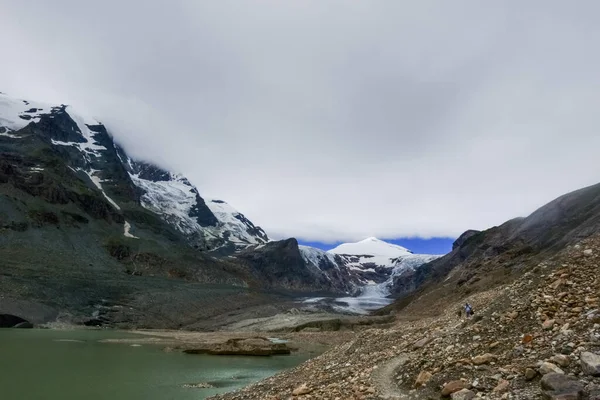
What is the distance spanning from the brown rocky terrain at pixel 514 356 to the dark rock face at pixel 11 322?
281 feet

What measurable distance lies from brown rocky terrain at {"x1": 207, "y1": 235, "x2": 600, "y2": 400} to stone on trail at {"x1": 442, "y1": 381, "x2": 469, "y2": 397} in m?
0.02

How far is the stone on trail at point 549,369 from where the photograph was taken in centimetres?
1075

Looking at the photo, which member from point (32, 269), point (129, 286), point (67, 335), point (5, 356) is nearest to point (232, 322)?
point (129, 286)

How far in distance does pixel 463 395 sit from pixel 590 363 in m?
3.08

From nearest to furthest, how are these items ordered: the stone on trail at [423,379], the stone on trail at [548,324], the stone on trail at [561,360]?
the stone on trail at [561,360] < the stone on trail at [548,324] < the stone on trail at [423,379]

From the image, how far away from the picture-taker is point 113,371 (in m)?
42.5

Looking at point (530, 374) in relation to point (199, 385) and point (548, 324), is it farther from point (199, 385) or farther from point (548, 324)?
point (199, 385)

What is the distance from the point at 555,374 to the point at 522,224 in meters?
117

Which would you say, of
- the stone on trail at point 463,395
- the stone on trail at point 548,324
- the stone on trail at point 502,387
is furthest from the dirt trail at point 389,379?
the stone on trail at point 548,324

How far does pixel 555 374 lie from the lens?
10.4 meters

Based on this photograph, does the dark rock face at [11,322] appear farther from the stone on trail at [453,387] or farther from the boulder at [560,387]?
the boulder at [560,387]

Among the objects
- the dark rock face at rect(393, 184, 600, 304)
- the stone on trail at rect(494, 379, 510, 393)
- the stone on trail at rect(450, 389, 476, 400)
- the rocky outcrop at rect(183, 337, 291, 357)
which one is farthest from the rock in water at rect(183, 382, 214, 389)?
the dark rock face at rect(393, 184, 600, 304)

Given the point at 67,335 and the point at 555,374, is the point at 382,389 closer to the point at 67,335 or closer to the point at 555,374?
the point at 555,374

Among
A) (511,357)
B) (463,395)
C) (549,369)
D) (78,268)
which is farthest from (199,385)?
(78,268)
